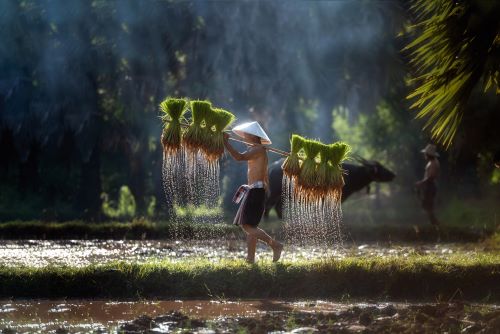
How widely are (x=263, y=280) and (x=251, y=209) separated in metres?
1.25

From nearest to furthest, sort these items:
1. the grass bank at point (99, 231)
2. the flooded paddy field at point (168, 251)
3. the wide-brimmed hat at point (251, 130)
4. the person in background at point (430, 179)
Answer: the wide-brimmed hat at point (251, 130) → the flooded paddy field at point (168, 251) → the grass bank at point (99, 231) → the person in background at point (430, 179)

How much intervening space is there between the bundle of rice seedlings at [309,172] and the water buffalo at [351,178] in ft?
29.0

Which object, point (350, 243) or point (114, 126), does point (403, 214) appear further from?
point (350, 243)

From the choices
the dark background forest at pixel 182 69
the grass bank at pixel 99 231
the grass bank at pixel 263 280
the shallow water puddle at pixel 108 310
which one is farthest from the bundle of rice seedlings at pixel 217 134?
the dark background forest at pixel 182 69

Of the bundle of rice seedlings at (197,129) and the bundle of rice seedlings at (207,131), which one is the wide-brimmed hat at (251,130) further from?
the bundle of rice seedlings at (197,129)

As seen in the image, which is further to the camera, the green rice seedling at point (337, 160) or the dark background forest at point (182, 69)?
the dark background forest at point (182, 69)

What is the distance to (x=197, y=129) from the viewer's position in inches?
397

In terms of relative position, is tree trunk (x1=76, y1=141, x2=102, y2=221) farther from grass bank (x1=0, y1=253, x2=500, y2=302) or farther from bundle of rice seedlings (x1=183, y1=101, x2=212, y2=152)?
grass bank (x1=0, y1=253, x2=500, y2=302)

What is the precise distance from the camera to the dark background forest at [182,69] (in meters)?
23.9

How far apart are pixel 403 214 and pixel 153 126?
25.7 ft

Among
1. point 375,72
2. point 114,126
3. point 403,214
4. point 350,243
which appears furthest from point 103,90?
point 350,243

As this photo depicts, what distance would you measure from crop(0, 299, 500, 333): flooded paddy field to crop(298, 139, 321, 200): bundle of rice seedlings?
1.55 meters

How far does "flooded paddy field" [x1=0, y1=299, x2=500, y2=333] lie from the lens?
7.41m

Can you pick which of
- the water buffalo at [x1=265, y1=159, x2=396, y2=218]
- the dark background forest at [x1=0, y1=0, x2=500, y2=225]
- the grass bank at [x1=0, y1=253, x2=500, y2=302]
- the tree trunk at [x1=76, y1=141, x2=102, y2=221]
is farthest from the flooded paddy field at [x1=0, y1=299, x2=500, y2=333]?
the tree trunk at [x1=76, y1=141, x2=102, y2=221]
